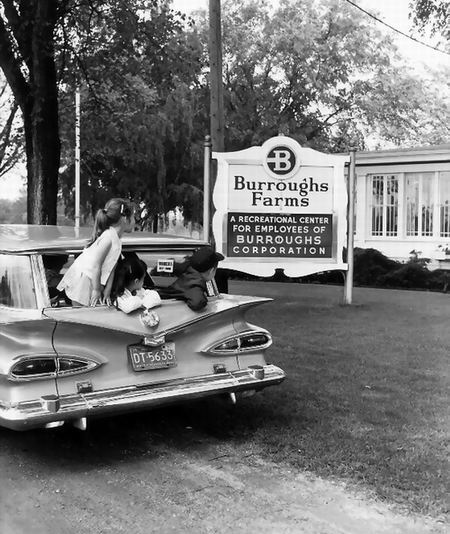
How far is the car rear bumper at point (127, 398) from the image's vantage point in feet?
12.8

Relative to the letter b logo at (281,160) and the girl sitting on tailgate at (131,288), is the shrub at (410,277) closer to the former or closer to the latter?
the letter b logo at (281,160)

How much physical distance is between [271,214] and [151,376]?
20.0 ft

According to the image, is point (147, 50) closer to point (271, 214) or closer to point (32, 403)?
point (271, 214)

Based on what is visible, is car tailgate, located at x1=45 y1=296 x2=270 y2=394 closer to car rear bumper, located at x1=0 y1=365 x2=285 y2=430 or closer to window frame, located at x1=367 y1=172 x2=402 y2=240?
car rear bumper, located at x1=0 y1=365 x2=285 y2=430

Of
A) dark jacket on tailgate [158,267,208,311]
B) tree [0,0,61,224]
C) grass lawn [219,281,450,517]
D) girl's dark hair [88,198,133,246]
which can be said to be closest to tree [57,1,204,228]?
tree [0,0,61,224]

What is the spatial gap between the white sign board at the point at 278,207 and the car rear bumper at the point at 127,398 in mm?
5299

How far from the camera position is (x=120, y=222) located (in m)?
4.82

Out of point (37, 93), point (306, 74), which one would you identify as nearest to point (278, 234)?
point (37, 93)

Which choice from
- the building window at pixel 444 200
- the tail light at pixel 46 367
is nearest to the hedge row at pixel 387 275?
Result: the building window at pixel 444 200

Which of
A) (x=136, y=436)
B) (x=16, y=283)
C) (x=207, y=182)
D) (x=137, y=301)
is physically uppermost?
(x=207, y=182)

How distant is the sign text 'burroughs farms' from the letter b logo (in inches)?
27.0

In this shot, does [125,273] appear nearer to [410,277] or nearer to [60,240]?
[60,240]

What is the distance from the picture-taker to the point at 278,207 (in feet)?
33.4

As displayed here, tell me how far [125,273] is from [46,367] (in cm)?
100
